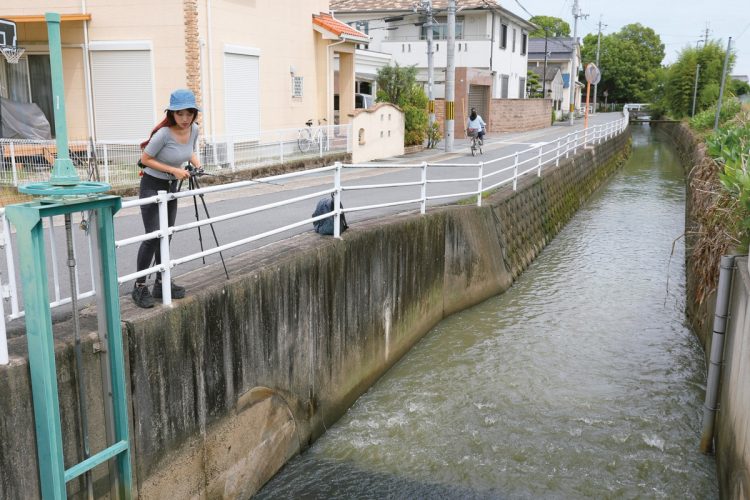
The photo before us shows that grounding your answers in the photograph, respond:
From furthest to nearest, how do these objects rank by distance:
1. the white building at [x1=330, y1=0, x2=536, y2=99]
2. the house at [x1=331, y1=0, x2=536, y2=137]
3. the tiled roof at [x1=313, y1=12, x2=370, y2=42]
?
the white building at [x1=330, y1=0, x2=536, y2=99] < the house at [x1=331, y1=0, x2=536, y2=137] < the tiled roof at [x1=313, y1=12, x2=370, y2=42]

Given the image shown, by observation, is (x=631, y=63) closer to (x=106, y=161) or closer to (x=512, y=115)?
(x=512, y=115)

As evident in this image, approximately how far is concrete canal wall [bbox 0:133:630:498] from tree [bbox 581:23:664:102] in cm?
7456

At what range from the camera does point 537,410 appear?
786 centimetres

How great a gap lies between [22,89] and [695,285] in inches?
582

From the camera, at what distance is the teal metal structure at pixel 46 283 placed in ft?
12.5

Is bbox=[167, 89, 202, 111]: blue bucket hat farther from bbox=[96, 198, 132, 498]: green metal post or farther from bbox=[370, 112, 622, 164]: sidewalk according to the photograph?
bbox=[370, 112, 622, 164]: sidewalk

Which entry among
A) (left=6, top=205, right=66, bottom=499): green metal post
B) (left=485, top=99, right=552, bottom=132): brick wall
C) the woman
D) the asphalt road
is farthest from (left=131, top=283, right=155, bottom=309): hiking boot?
(left=485, top=99, right=552, bottom=132): brick wall

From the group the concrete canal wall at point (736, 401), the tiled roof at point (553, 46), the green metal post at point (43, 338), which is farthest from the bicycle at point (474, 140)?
the tiled roof at point (553, 46)

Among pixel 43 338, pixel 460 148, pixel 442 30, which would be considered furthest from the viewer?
pixel 442 30

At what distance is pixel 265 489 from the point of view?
621cm

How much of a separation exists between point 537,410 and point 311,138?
11588mm

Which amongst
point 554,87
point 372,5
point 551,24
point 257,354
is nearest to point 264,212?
point 257,354

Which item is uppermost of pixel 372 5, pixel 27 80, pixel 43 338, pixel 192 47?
pixel 372 5

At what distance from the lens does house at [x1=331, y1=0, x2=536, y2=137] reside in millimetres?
37000
